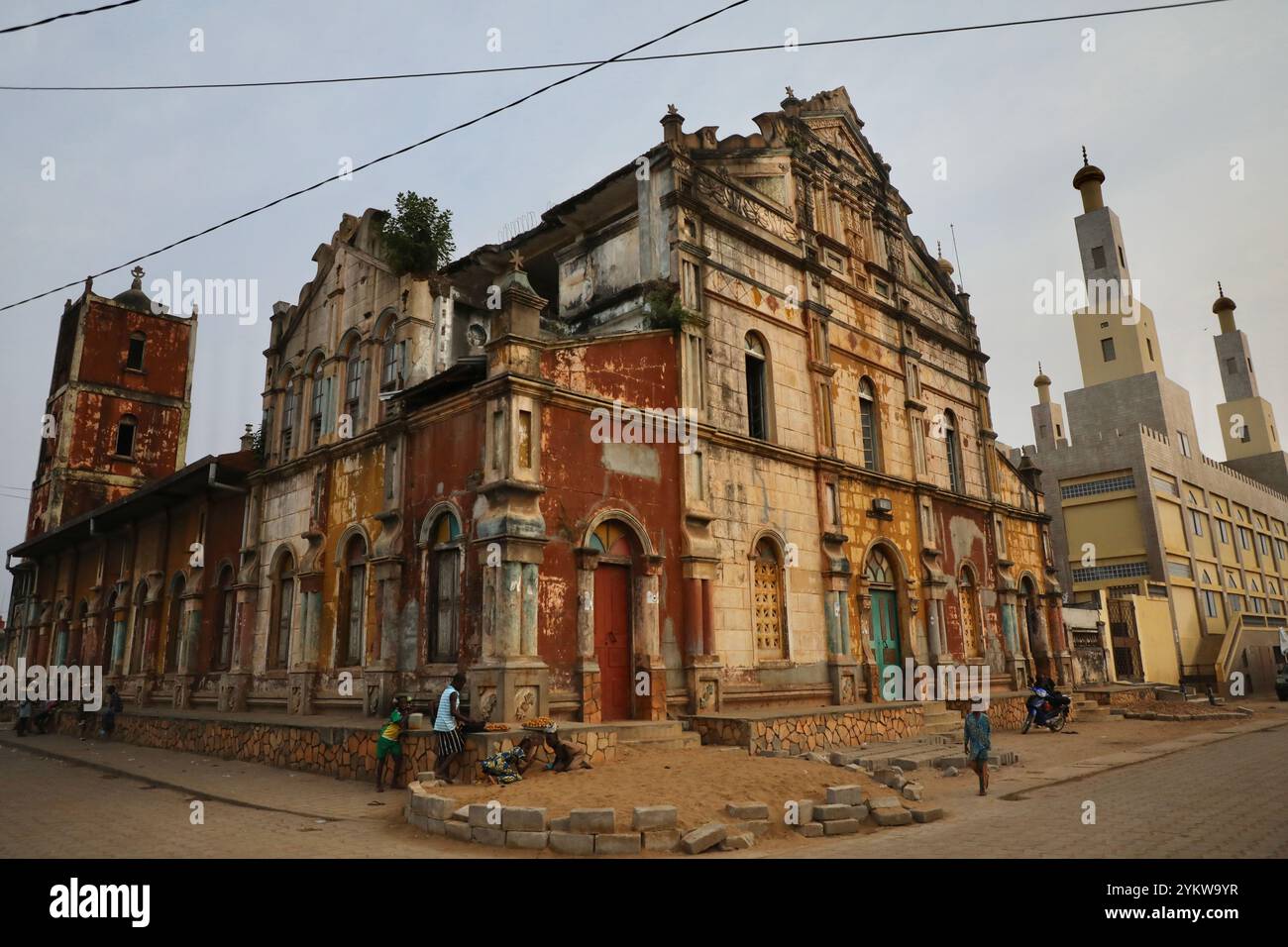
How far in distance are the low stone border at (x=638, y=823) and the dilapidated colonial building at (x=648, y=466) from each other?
291 cm

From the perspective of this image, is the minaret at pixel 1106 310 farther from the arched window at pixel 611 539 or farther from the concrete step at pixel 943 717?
the arched window at pixel 611 539

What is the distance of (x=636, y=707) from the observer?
1314cm

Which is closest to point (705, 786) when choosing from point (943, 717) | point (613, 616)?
point (613, 616)

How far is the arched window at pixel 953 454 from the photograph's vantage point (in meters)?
23.1

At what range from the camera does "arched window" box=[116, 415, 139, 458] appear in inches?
1312

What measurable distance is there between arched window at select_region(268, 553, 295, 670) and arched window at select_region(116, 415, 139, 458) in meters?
19.4

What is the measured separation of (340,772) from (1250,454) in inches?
2486

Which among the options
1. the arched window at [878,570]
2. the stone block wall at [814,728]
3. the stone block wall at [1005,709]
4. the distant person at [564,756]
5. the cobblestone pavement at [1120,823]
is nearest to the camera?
the cobblestone pavement at [1120,823]

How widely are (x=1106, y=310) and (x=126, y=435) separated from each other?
48.1 metres

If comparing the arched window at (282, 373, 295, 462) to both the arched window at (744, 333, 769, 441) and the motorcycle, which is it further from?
the motorcycle

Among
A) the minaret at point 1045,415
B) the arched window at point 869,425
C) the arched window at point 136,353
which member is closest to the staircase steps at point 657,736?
the arched window at point 869,425

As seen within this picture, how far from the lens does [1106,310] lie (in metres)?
44.3

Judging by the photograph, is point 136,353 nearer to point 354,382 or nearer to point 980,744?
point 354,382

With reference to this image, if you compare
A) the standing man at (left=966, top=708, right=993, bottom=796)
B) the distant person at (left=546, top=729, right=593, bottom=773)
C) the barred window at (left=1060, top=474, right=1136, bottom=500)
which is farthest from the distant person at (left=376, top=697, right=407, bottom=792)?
the barred window at (left=1060, top=474, right=1136, bottom=500)
